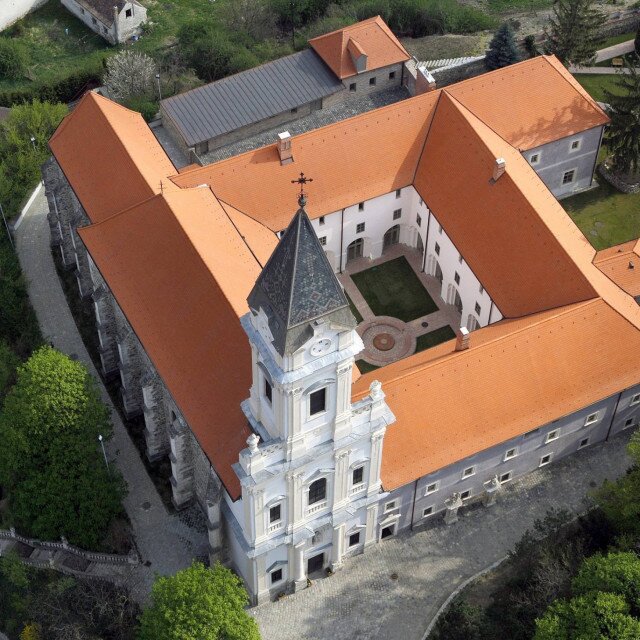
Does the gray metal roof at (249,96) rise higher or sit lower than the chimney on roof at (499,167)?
higher

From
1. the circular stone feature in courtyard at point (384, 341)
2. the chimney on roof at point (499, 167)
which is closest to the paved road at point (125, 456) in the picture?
the circular stone feature in courtyard at point (384, 341)

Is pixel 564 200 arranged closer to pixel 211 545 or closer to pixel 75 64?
pixel 211 545

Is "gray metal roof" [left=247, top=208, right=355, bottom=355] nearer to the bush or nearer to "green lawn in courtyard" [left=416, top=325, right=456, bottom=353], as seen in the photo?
"green lawn in courtyard" [left=416, top=325, right=456, bottom=353]

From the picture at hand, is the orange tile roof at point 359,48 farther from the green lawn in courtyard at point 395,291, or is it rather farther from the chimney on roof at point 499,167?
the chimney on roof at point 499,167

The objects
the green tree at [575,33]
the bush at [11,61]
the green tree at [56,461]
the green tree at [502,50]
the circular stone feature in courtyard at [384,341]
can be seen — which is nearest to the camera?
the green tree at [56,461]

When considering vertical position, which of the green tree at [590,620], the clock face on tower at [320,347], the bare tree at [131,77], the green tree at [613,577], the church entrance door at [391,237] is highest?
the bare tree at [131,77]

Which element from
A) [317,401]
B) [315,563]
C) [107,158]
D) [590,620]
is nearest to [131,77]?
[107,158]
